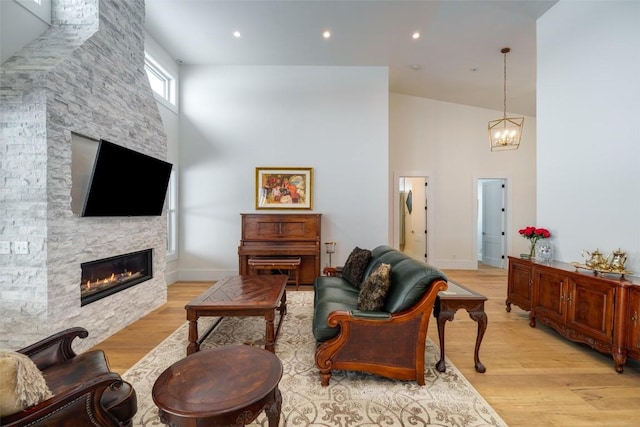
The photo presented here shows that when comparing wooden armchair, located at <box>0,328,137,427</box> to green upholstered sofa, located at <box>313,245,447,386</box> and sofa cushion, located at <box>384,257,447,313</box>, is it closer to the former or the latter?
green upholstered sofa, located at <box>313,245,447,386</box>

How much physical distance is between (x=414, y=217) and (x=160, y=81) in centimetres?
637

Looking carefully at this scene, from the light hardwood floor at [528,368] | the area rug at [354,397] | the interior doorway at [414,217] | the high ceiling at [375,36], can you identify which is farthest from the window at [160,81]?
the interior doorway at [414,217]

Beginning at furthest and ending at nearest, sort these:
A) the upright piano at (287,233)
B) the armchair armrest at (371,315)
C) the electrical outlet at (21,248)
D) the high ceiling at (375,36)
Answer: the upright piano at (287,233), the high ceiling at (375,36), the electrical outlet at (21,248), the armchair armrest at (371,315)

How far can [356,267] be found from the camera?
10.7 ft

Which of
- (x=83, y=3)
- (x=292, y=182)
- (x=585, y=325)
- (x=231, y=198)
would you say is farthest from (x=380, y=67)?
(x=585, y=325)

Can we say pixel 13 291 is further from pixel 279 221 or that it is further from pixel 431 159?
pixel 431 159

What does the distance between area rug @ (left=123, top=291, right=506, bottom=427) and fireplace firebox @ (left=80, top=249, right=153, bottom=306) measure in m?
0.95

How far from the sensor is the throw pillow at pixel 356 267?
126 inches

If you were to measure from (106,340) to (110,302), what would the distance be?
0.39 meters

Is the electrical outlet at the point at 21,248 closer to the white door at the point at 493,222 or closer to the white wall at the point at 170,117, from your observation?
the white wall at the point at 170,117

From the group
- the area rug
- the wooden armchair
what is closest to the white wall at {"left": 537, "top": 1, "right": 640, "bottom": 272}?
the area rug

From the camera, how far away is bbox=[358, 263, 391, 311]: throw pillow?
2168 mm

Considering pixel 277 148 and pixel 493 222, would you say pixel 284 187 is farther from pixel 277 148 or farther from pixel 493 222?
pixel 493 222

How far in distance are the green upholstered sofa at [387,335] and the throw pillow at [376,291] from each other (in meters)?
0.09
